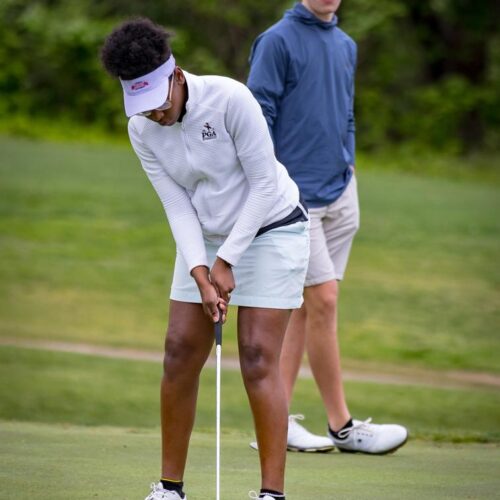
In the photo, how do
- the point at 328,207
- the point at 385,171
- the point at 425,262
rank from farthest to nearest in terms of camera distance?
the point at 385,171 < the point at 425,262 < the point at 328,207

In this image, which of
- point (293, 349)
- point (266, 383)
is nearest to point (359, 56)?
point (293, 349)

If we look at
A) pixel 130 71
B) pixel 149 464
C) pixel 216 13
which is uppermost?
pixel 216 13

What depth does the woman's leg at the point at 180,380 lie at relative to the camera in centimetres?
475

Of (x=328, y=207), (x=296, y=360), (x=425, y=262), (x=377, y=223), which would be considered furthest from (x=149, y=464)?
(x=377, y=223)

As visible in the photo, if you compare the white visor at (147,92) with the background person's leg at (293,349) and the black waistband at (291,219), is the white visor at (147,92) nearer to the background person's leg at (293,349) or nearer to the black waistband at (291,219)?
the black waistband at (291,219)

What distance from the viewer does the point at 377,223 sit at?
62.5ft

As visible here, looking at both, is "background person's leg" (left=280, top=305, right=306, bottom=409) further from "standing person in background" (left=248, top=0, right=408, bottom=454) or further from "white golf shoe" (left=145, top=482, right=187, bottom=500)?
"white golf shoe" (left=145, top=482, right=187, bottom=500)

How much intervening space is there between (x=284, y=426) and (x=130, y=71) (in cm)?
134

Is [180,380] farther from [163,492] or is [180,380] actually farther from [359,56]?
[359,56]

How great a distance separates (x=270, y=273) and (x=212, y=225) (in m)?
0.28

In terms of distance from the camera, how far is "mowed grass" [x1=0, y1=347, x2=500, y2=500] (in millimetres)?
5082

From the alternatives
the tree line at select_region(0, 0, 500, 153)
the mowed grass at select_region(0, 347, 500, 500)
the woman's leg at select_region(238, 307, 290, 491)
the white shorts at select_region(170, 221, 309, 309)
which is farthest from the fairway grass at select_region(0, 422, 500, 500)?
the tree line at select_region(0, 0, 500, 153)

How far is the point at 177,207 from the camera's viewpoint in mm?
4797

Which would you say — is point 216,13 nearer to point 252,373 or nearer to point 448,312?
point 448,312
